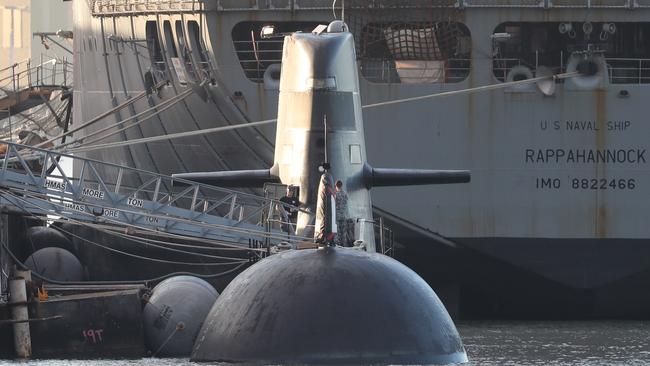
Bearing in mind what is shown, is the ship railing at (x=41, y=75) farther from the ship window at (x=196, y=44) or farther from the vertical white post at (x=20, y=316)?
the vertical white post at (x=20, y=316)

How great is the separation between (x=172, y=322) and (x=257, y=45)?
10.7m

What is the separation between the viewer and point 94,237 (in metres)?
43.3

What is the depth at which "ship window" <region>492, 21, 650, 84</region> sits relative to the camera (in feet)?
118

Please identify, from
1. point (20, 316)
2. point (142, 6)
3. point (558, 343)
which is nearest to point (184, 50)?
point (142, 6)

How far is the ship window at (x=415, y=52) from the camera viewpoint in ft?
118

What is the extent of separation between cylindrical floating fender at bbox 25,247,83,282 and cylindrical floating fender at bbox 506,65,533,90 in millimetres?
10011

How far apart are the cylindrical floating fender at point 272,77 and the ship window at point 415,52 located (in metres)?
1.56

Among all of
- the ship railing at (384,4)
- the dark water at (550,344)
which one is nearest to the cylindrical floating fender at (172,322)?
the dark water at (550,344)

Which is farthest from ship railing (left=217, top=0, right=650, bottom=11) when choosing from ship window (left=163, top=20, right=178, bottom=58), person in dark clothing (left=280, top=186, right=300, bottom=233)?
person in dark clothing (left=280, top=186, right=300, bottom=233)

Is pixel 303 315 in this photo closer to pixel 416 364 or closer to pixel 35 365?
pixel 416 364

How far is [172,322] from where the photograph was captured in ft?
88.1

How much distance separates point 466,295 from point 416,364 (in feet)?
46.9

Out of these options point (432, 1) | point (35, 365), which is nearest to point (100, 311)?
point (35, 365)

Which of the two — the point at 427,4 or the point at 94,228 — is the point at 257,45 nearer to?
the point at 427,4
